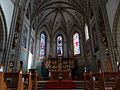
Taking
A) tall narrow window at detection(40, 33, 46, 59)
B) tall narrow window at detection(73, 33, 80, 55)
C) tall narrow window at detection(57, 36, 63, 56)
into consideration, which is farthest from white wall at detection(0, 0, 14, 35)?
tall narrow window at detection(73, 33, 80, 55)

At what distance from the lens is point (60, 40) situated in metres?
25.5

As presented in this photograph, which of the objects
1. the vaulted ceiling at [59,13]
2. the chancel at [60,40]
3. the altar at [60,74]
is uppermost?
the vaulted ceiling at [59,13]

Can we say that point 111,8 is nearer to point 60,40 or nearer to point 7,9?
point 7,9

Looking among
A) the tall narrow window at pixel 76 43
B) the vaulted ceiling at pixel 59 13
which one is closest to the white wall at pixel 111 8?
the vaulted ceiling at pixel 59 13

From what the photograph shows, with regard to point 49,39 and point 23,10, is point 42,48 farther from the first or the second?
point 23,10

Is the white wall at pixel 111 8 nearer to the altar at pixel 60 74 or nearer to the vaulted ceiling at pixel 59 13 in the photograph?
the altar at pixel 60 74

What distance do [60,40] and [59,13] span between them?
4937 mm

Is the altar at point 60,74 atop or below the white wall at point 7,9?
below

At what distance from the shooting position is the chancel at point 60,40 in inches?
450

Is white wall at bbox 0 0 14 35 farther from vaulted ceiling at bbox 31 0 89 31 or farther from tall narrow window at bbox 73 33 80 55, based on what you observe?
tall narrow window at bbox 73 33 80 55

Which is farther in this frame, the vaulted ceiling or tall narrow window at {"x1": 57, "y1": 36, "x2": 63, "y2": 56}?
tall narrow window at {"x1": 57, "y1": 36, "x2": 63, "y2": 56}

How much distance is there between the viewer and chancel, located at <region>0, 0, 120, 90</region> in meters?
11.4

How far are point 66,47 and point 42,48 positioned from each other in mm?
4308

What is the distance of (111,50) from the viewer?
11.6 m
